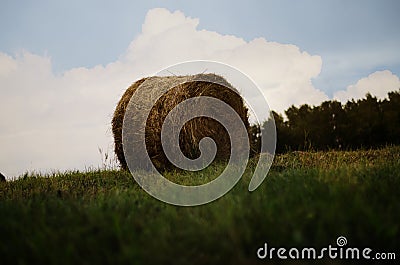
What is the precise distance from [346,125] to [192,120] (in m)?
9.48

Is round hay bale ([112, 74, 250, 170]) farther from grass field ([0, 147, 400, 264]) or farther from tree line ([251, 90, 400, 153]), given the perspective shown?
tree line ([251, 90, 400, 153])

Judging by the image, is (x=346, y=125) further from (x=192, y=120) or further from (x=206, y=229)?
(x=206, y=229)

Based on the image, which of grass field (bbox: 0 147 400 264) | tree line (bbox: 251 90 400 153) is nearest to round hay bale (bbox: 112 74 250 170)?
grass field (bbox: 0 147 400 264)

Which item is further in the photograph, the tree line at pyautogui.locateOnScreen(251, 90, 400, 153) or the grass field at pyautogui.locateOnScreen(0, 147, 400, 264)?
the tree line at pyautogui.locateOnScreen(251, 90, 400, 153)

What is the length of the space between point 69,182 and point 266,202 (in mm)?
5987

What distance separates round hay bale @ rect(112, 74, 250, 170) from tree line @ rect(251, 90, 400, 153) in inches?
236

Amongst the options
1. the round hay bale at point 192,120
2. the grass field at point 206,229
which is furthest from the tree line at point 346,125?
the grass field at point 206,229

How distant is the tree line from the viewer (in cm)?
1666

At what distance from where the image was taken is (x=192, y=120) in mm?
9930

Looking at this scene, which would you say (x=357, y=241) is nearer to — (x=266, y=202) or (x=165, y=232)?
(x=266, y=202)

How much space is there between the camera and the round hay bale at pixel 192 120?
9.80 meters

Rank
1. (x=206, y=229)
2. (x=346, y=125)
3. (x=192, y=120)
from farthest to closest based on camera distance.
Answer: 1. (x=346, y=125)
2. (x=192, y=120)
3. (x=206, y=229)

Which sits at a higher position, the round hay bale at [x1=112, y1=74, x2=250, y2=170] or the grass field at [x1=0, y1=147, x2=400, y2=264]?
the round hay bale at [x1=112, y1=74, x2=250, y2=170]

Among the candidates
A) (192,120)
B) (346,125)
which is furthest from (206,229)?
(346,125)
